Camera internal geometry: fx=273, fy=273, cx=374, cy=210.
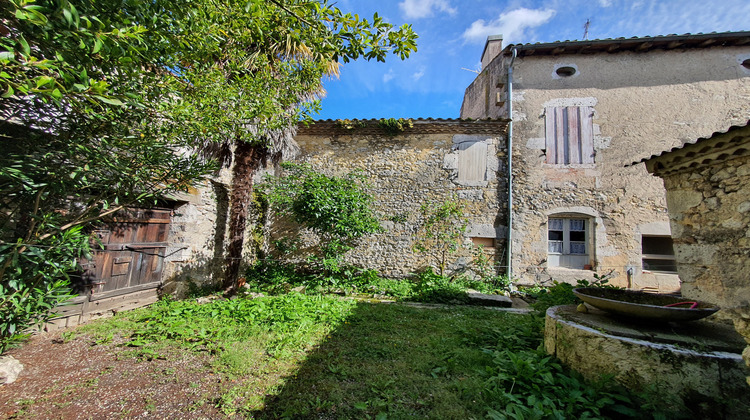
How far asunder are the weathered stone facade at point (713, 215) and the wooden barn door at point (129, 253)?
7.39 metres

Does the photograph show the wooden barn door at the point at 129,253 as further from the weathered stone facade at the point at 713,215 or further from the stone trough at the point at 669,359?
the weathered stone facade at the point at 713,215

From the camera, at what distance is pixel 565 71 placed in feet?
23.8

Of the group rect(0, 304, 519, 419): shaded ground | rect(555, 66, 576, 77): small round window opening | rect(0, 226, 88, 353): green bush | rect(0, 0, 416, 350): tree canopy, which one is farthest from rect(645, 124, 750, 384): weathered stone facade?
rect(0, 226, 88, 353): green bush

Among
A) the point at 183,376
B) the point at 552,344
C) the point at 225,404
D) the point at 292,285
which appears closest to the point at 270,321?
the point at 183,376

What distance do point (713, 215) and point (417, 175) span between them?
5114mm

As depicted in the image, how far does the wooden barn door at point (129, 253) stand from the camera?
401 centimetres

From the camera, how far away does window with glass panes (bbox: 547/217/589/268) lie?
6684 mm

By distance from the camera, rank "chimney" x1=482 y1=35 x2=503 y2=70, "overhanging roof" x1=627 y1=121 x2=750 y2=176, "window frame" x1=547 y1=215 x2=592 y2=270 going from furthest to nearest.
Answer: "chimney" x1=482 y1=35 x2=503 y2=70, "window frame" x1=547 y1=215 x2=592 y2=270, "overhanging roof" x1=627 y1=121 x2=750 y2=176

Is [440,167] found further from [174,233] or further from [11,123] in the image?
[11,123]

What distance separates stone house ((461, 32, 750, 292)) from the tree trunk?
6057 mm

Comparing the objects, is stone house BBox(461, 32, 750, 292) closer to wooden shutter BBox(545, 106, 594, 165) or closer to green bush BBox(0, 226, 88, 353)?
wooden shutter BBox(545, 106, 594, 165)

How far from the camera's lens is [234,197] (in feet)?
18.8

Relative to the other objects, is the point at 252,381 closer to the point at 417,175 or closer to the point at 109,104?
the point at 109,104

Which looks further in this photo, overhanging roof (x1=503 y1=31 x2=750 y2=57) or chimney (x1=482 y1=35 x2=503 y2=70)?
chimney (x1=482 y1=35 x2=503 y2=70)
